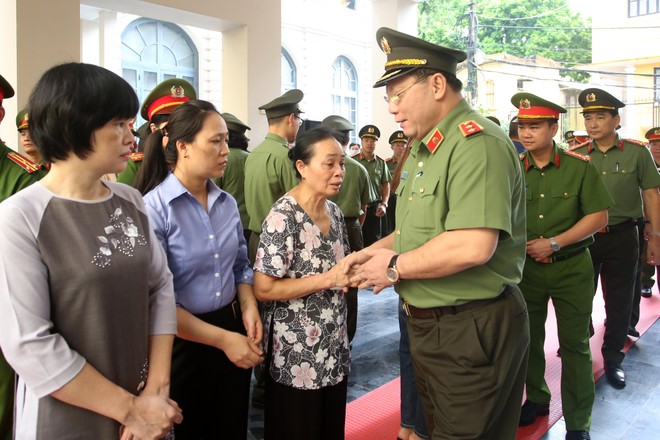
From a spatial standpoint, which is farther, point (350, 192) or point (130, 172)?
point (350, 192)

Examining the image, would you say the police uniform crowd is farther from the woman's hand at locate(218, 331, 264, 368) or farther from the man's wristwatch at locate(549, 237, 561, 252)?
the woman's hand at locate(218, 331, 264, 368)

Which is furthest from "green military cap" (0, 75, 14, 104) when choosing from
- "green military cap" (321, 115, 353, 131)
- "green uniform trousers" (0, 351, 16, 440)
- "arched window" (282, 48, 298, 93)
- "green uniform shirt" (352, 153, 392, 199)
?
"arched window" (282, 48, 298, 93)

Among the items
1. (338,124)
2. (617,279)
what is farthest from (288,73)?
(617,279)

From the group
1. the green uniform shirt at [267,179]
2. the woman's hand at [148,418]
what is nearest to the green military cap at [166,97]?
the green uniform shirt at [267,179]

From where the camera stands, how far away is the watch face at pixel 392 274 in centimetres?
161

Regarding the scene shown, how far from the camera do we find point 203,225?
1736 mm

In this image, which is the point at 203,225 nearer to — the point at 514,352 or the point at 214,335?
the point at 214,335

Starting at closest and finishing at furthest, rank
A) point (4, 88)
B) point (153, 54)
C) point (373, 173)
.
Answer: point (4, 88), point (373, 173), point (153, 54)

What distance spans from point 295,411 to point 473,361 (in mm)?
680

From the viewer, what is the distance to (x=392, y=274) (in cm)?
162

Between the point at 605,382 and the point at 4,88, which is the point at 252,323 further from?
the point at 605,382

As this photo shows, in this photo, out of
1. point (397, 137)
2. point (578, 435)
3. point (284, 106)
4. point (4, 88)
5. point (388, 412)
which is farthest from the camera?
point (397, 137)

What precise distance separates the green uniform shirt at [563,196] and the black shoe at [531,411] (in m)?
0.93

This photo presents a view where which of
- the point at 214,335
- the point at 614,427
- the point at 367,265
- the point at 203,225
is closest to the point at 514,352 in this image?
the point at 367,265
